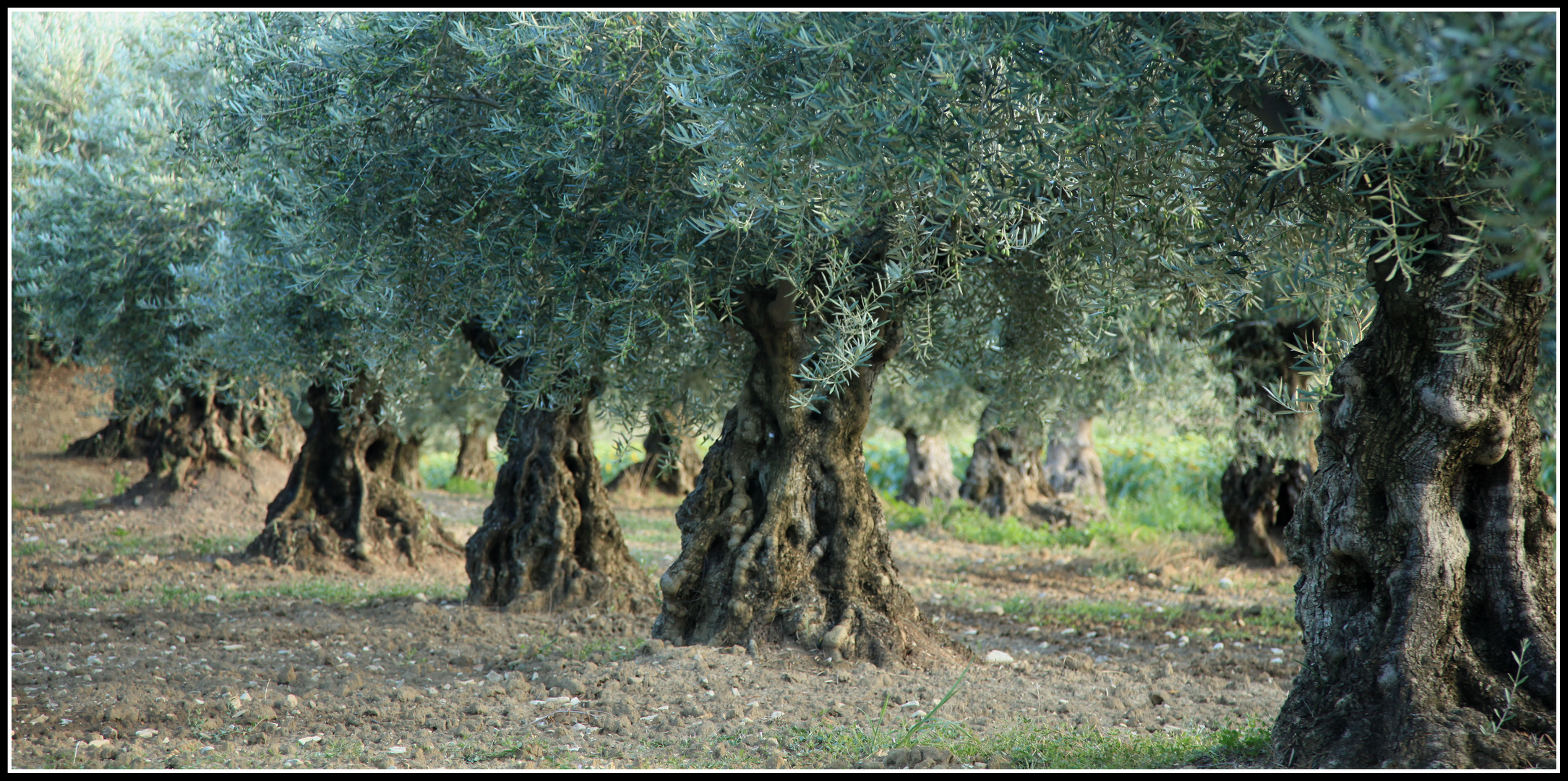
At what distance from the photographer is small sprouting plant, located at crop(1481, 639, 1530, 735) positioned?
12.8 ft

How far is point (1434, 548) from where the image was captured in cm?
405

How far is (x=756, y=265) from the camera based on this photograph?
19.3 ft

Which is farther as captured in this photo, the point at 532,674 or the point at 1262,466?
the point at 1262,466

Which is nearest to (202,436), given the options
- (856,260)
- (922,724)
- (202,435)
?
(202,435)

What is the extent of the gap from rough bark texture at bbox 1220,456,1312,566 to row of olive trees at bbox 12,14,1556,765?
14.0 feet

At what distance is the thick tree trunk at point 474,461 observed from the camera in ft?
85.6

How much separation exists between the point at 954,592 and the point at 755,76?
8746 millimetres

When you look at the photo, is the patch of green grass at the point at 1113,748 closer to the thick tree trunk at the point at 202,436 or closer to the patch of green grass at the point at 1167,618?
the patch of green grass at the point at 1167,618

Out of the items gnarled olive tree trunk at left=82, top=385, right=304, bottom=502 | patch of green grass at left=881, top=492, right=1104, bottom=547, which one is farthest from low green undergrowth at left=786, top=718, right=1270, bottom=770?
gnarled olive tree trunk at left=82, top=385, right=304, bottom=502

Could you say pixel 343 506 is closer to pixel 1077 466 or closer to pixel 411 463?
pixel 411 463

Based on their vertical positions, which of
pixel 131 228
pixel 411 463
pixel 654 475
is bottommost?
pixel 654 475

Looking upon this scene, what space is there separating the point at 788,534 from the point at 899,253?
235 centimetres

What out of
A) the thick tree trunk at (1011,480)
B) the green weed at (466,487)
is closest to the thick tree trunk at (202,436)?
the green weed at (466,487)

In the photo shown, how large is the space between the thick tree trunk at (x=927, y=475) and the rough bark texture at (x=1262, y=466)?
8.70 m
